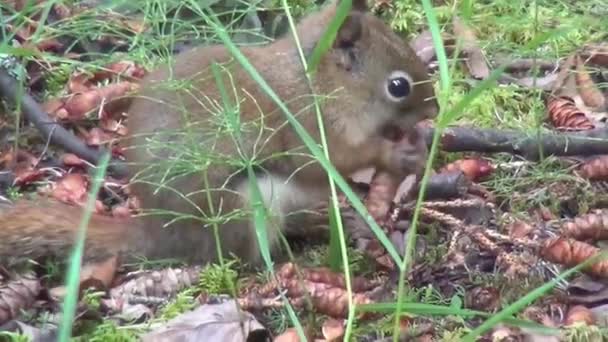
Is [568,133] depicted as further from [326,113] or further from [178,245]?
[178,245]

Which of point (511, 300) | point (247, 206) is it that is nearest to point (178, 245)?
point (247, 206)

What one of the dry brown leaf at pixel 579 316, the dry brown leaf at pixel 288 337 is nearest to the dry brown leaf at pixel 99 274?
the dry brown leaf at pixel 288 337

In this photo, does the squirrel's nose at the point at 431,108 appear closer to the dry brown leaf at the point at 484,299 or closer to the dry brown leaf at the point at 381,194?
the dry brown leaf at the point at 381,194

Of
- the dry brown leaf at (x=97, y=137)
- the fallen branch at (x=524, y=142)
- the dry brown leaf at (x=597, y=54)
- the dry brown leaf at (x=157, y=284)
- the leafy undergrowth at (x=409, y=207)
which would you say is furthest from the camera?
the dry brown leaf at (x=597, y=54)

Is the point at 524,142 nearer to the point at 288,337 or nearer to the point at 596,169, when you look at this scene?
the point at 596,169

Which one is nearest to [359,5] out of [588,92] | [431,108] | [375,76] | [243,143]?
[375,76]
